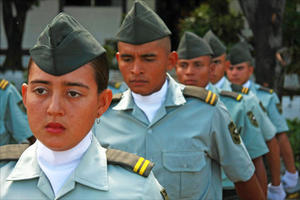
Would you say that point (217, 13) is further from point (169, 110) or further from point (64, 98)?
point (64, 98)

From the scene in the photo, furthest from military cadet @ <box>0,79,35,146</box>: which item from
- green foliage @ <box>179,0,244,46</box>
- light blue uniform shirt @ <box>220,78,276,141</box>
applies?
green foliage @ <box>179,0,244,46</box>

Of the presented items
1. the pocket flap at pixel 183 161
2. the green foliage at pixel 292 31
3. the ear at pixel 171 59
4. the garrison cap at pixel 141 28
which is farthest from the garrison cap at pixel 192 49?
the green foliage at pixel 292 31

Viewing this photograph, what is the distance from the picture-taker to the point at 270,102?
7020 millimetres

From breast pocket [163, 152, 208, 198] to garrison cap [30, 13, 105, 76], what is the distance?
130 centimetres

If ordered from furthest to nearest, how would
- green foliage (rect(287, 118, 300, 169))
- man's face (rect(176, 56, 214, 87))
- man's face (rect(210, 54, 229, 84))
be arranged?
green foliage (rect(287, 118, 300, 169)) → man's face (rect(210, 54, 229, 84)) → man's face (rect(176, 56, 214, 87))

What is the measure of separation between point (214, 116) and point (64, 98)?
1506 millimetres

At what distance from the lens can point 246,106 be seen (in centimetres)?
531

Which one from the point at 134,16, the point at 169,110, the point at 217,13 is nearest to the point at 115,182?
the point at 169,110

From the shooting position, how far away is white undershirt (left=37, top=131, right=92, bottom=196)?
2.19 metres

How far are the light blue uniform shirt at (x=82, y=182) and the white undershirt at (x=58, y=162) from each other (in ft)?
0.07

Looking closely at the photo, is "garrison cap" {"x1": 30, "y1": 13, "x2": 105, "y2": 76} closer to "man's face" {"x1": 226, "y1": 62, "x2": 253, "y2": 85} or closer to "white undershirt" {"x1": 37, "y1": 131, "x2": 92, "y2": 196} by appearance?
"white undershirt" {"x1": 37, "y1": 131, "x2": 92, "y2": 196}

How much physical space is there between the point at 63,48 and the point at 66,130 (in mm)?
310

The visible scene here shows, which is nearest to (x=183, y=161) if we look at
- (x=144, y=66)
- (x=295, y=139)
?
(x=144, y=66)

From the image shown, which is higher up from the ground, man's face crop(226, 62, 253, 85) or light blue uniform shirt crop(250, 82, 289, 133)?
man's face crop(226, 62, 253, 85)
